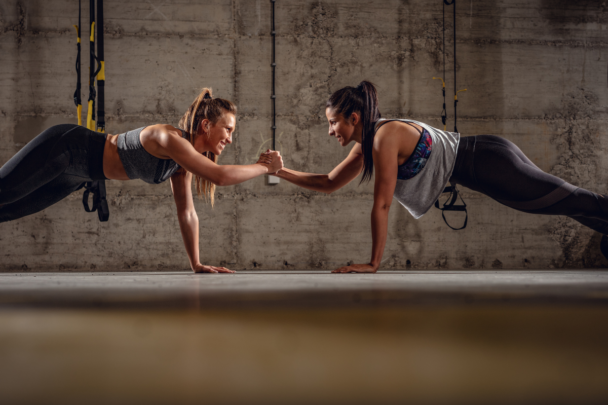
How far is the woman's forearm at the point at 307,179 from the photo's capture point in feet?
7.63

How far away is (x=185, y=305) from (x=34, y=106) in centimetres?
355

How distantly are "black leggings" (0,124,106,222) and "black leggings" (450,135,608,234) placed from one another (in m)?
1.66

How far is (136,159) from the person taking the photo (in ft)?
6.20

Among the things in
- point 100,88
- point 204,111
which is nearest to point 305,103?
point 204,111

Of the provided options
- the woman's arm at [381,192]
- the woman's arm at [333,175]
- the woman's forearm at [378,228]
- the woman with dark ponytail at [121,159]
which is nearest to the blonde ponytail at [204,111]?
the woman with dark ponytail at [121,159]

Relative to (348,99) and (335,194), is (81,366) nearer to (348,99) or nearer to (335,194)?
(348,99)

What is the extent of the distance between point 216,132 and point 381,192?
81cm

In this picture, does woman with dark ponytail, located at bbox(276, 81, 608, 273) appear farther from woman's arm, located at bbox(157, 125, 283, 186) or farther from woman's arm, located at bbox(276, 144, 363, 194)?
woman's arm, located at bbox(157, 125, 283, 186)

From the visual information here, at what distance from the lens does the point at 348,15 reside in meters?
3.68

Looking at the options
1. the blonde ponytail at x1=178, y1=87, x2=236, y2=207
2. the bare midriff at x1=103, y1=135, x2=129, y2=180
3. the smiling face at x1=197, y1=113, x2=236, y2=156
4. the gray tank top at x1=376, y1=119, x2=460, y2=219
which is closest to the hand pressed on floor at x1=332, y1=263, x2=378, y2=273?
the gray tank top at x1=376, y1=119, x2=460, y2=219

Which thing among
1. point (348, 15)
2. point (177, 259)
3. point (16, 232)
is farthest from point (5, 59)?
point (348, 15)

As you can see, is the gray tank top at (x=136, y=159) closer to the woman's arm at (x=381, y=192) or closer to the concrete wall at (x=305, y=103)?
the woman's arm at (x=381, y=192)

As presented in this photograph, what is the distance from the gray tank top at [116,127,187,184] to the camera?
188cm

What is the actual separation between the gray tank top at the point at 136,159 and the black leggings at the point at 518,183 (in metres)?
1.36
